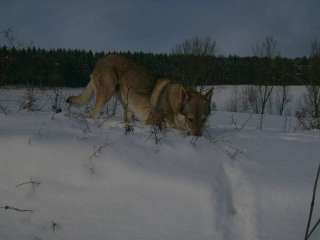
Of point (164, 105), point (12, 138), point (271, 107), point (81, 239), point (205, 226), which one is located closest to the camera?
point (81, 239)

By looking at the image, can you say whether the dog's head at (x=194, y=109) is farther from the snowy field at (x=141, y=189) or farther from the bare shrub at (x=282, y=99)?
the bare shrub at (x=282, y=99)

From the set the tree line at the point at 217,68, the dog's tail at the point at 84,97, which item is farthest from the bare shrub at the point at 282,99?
the dog's tail at the point at 84,97

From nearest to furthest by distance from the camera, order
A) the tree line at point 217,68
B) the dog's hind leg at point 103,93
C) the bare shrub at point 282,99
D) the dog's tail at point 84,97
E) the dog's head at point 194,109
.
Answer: the dog's head at point 194,109 < the dog's tail at point 84,97 < the dog's hind leg at point 103,93 < the tree line at point 217,68 < the bare shrub at point 282,99

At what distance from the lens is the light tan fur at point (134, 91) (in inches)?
279

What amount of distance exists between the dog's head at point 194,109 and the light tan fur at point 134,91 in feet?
0.21

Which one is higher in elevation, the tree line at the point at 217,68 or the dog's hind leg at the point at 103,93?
the tree line at the point at 217,68

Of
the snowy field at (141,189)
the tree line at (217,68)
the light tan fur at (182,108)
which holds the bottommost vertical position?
the snowy field at (141,189)

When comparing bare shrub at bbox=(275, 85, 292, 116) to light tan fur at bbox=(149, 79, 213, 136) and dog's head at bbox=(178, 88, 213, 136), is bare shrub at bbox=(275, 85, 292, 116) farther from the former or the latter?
dog's head at bbox=(178, 88, 213, 136)

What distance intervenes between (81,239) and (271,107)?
4512 centimetres

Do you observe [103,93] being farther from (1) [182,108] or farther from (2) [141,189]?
(2) [141,189]

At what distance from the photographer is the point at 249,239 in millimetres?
2797

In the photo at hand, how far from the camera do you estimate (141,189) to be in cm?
325

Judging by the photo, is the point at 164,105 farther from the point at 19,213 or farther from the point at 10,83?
the point at 19,213

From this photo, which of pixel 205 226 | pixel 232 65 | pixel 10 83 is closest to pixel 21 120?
pixel 205 226
